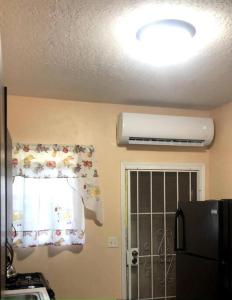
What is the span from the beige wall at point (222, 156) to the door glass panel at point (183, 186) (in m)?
0.25

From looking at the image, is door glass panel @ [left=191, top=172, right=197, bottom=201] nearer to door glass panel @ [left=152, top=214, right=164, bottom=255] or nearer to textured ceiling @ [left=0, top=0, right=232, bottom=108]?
door glass panel @ [left=152, top=214, right=164, bottom=255]

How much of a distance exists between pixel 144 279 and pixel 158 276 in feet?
0.49

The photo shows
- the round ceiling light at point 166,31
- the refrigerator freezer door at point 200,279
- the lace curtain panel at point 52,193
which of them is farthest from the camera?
the lace curtain panel at point 52,193

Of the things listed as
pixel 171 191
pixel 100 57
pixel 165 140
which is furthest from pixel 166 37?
pixel 171 191

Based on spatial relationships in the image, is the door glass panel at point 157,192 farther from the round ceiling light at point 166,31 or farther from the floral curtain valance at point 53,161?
the round ceiling light at point 166,31

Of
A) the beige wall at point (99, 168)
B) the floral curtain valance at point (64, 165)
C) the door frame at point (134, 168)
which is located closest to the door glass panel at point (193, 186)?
the door frame at point (134, 168)

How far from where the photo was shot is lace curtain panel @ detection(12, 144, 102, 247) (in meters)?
3.09

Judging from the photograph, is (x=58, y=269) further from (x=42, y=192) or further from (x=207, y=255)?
(x=207, y=255)

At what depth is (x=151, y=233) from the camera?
3.62 metres

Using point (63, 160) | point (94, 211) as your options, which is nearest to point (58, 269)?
point (94, 211)

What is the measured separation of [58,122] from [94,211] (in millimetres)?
896

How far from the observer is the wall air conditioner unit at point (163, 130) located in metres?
3.39

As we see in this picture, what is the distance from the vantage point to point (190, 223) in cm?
310

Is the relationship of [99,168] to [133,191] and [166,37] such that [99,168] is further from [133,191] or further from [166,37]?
[166,37]
